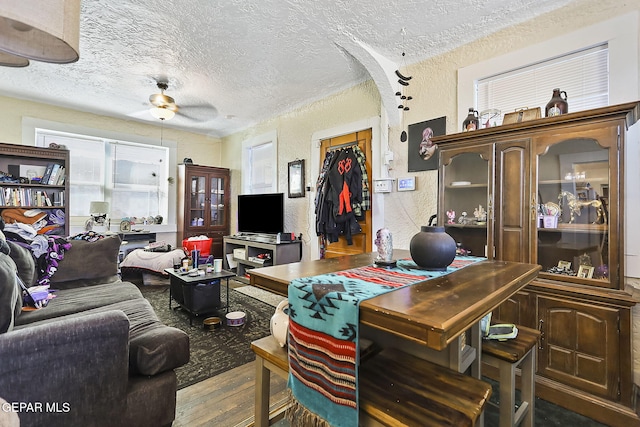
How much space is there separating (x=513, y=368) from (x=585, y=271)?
3.28 ft

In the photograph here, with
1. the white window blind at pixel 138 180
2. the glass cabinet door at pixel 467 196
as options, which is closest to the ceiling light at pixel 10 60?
the glass cabinet door at pixel 467 196

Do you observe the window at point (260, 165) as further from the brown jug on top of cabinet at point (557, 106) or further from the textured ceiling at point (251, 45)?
the brown jug on top of cabinet at point (557, 106)

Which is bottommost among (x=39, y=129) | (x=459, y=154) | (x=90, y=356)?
(x=90, y=356)

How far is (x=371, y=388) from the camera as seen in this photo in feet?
3.12

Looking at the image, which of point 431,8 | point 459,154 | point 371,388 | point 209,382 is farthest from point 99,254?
point 431,8

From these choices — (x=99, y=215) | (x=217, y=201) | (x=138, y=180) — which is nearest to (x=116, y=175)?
(x=138, y=180)

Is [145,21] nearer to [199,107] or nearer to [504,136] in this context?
[199,107]

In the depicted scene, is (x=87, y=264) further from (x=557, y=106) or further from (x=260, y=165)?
(x=557, y=106)

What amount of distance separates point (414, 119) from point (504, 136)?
3.29 ft

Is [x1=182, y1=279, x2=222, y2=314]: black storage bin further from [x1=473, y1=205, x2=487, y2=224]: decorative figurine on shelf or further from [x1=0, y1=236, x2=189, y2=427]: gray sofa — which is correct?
[x1=473, y1=205, x2=487, y2=224]: decorative figurine on shelf

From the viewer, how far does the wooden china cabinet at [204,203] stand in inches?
208

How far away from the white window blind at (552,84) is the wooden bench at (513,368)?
1681 millimetres

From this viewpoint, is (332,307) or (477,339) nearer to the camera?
(332,307)

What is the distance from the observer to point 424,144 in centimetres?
273
